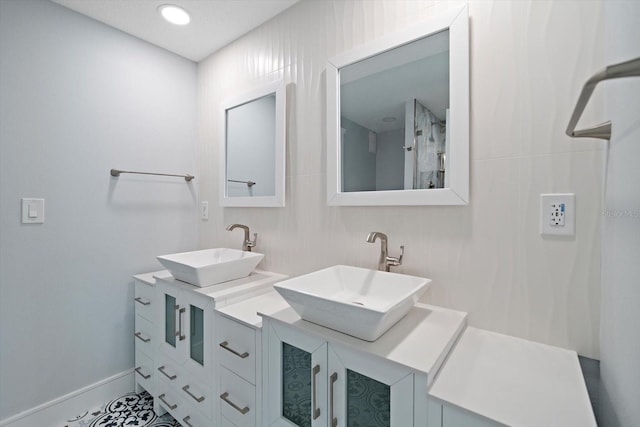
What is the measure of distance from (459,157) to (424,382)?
2.49 ft

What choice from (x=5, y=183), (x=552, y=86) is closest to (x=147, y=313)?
(x=5, y=183)

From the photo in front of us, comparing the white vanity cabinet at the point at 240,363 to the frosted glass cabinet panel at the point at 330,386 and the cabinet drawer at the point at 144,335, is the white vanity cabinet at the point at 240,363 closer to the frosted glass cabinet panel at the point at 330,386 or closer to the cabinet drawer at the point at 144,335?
the frosted glass cabinet panel at the point at 330,386

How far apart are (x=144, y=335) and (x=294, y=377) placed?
1277 millimetres

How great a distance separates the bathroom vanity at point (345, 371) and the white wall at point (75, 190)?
1.93 feet

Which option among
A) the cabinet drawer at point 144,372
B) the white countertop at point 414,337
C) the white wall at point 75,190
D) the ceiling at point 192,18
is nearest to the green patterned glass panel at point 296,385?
the white countertop at point 414,337

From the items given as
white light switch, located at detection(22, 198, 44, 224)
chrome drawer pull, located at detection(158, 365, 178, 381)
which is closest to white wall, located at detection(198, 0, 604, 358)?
chrome drawer pull, located at detection(158, 365, 178, 381)

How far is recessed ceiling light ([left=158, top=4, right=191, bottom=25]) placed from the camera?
164 centimetres

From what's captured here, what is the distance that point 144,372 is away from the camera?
179 cm

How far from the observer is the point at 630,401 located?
1.90 feet

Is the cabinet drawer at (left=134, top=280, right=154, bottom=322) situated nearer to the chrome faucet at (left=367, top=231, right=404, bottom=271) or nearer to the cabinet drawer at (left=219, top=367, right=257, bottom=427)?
the cabinet drawer at (left=219, top=367, right=257, bottom=427)

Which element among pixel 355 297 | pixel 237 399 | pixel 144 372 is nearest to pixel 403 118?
pixel 355 297

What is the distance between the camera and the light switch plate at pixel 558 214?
884 mm

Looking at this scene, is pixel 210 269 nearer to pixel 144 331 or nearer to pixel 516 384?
pixel 144 331

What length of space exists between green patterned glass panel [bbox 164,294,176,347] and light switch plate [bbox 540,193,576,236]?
1.69 meters
